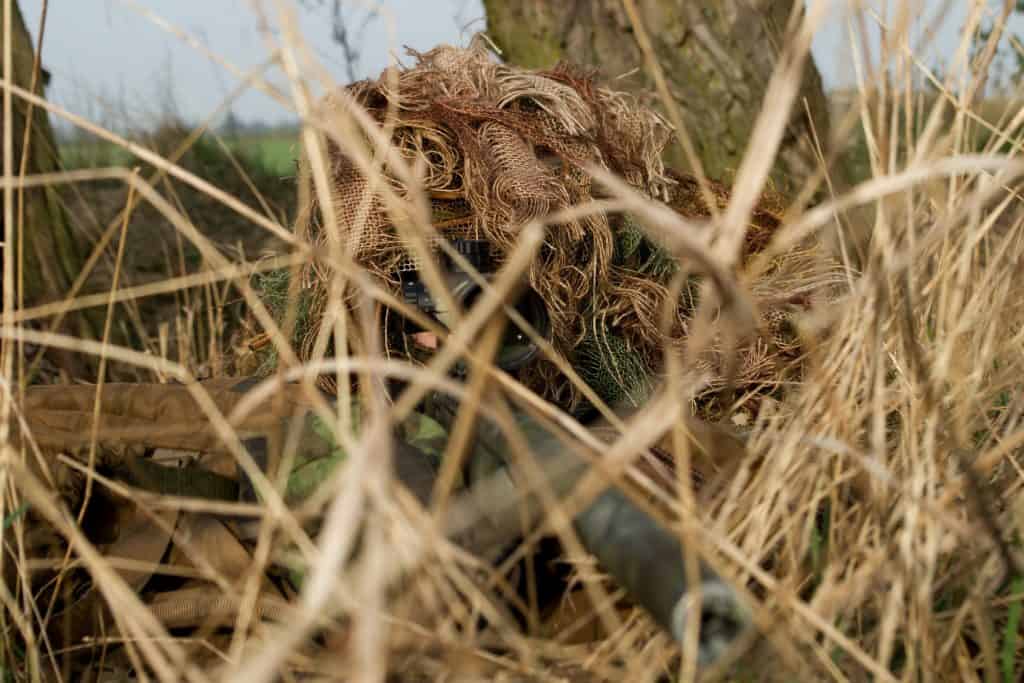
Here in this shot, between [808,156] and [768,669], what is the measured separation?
1945 millimetres

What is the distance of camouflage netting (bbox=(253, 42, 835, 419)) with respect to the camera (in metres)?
1.40

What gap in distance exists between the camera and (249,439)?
4.17 ft

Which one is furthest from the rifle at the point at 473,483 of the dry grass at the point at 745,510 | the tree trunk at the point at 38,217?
the tree trunk at the point at 38,217

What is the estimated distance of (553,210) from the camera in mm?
1412

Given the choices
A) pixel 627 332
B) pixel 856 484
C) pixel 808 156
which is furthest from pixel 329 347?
pixel 808 156

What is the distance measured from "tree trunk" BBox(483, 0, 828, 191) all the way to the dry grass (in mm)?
1326

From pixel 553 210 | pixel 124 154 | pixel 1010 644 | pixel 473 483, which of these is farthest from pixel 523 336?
pixel 124 154

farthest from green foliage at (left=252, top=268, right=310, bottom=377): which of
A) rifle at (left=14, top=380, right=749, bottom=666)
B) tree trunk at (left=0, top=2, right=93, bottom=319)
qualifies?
tree trunk at (left=0, top=2, right=93, bottom=319)

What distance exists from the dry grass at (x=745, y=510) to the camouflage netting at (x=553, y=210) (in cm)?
38

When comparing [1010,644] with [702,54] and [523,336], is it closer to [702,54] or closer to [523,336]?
[523,336]

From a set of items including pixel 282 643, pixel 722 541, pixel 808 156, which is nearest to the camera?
pixel 282 643

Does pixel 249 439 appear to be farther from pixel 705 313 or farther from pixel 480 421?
pixel 705 313

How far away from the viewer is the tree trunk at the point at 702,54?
242 centimetres

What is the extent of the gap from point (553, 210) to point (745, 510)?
599 mm
